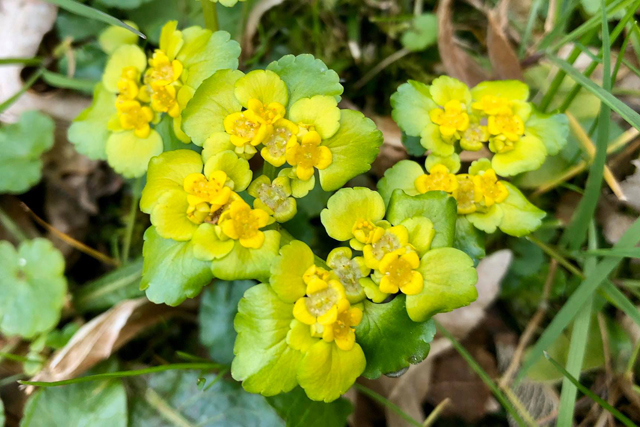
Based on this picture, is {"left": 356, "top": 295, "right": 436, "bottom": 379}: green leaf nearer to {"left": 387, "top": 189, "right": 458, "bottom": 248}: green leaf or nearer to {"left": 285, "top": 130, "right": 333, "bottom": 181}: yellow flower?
{"left": 387, "top": 189, "right": 458, "bottom": 248}: green leaf

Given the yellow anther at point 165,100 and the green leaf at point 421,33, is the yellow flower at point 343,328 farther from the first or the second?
the green leaf at point 421,33

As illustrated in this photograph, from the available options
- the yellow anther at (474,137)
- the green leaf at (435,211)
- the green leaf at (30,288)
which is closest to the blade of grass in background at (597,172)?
the yellow anther at (474,137)

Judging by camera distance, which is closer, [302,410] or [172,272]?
[172,272]

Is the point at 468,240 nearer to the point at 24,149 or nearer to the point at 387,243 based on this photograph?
the point at 387,243

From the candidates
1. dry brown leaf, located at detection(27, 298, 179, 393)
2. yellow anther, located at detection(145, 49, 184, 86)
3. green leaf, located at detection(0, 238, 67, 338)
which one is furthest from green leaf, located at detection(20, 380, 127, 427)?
yellow anther, located at detection(145, 49, 184, 86)

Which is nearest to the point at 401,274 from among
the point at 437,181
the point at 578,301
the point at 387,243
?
the point at 387,243

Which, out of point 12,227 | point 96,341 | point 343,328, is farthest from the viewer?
point 12,227

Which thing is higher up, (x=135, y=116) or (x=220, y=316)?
(x=135, y=116)
